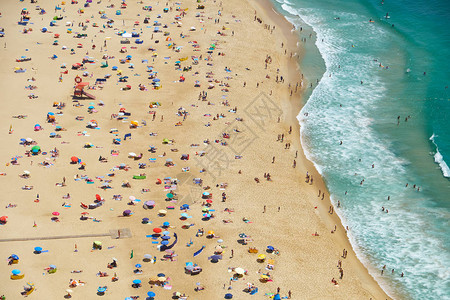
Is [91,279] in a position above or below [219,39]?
below

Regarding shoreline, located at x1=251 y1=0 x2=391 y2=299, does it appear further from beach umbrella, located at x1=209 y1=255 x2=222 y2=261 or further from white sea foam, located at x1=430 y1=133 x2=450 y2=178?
white sea foam, located at x1=430 y1=133 x2=450 y2=178

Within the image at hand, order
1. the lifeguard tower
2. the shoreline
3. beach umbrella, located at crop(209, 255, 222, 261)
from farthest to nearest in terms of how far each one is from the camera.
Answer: the lifeguard tower < the shoreline < beach umbrella, located at crop(209, 255, 222, 261)

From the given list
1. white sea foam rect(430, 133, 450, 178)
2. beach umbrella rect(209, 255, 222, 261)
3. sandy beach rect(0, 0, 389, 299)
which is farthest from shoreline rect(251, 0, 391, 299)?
white sea foam rect(430, 133, 450, 178)

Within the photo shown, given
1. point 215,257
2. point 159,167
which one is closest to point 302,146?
point 159,167

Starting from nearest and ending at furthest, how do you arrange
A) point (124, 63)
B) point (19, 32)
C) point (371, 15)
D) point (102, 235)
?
point (102, 235), point (124, 63), point (19, 32), point (371, 15)

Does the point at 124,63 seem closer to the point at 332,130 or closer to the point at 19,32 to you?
the point at 19,32

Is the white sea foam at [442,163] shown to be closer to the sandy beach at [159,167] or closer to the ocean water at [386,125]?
Answer: the ocean water at [386,125]

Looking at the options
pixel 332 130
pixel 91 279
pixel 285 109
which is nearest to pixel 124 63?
pixel 285 109
